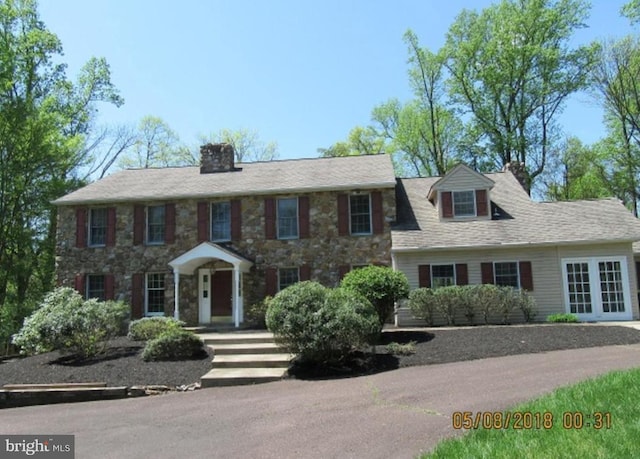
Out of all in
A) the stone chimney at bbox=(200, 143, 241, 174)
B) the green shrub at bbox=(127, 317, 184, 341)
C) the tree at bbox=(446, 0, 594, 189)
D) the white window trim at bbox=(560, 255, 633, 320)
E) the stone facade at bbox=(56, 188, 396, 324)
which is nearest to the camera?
the green shrub at bbox=(127, 317, 184, 341)

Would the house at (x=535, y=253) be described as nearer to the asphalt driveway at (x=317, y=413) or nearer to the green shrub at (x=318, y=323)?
the green shrub at (x=318, y=323)

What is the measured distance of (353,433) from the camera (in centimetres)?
558

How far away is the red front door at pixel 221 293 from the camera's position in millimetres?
17688

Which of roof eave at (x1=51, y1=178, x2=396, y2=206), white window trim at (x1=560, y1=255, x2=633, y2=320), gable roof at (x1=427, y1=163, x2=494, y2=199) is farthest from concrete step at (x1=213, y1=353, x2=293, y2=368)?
white window trim at (x1=560, y1=255, x2=633, y2=320)

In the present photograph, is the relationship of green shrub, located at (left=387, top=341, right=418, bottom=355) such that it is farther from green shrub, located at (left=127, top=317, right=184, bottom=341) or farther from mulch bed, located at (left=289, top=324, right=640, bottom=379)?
green shrub, located at (left=127, top=317, right=184, bottom=341)

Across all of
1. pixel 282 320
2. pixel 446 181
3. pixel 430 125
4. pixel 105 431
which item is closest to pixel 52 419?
pixel 105 431

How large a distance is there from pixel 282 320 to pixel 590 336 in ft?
23.8

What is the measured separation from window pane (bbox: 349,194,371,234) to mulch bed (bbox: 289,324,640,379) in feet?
17.8

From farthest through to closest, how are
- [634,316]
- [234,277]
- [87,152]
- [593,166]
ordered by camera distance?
[593,166]
[87,152]
[234,277]
[634,316]

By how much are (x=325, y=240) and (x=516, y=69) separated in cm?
1885

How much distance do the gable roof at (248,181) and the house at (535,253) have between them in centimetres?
264

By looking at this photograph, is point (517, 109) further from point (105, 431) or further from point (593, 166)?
point (105, 431)

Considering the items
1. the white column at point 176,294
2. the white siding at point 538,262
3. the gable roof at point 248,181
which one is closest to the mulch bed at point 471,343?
the white siding at point 538,262

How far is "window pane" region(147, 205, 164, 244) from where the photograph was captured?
18562 millimetres
